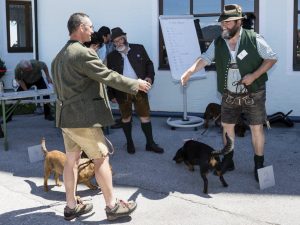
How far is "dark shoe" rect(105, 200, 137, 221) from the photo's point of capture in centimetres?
428

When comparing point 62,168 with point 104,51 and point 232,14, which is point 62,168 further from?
point 104,51

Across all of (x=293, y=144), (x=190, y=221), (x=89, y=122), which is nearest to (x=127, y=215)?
(x=190, y=221)

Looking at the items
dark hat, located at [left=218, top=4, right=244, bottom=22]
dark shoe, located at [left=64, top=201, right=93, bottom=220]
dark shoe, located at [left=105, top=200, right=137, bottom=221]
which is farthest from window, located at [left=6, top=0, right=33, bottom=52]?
dark shoe, located at [left=105, top=200, right=137, bottom=221]

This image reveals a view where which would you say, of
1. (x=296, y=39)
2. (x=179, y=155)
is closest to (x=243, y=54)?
(x=179, y=155)

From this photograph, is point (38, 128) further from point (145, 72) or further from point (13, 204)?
point (13, 204)

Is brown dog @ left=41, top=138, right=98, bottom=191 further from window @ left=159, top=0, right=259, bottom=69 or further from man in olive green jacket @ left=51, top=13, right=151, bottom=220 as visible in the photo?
window @ left=159, top=0, right=259, bottom=69

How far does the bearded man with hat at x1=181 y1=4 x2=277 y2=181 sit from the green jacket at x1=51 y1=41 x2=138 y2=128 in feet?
4.26

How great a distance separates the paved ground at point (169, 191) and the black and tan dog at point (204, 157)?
0.47ft

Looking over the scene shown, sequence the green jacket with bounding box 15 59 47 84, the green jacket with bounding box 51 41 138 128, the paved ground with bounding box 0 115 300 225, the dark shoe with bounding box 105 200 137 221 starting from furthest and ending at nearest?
the green jacket with bounding box 15 59 47 84 < the paved ground with bounding box 0 115 300 225 < the dark shoe with bounding box 105 200 137 221 < the green jacket with bounding box 51 41 138 128

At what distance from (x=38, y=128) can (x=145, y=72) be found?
308 cm

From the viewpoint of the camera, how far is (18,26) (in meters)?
14.8

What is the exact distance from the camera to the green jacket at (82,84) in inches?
158

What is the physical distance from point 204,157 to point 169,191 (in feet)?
1.70

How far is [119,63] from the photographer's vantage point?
21.7 feet
